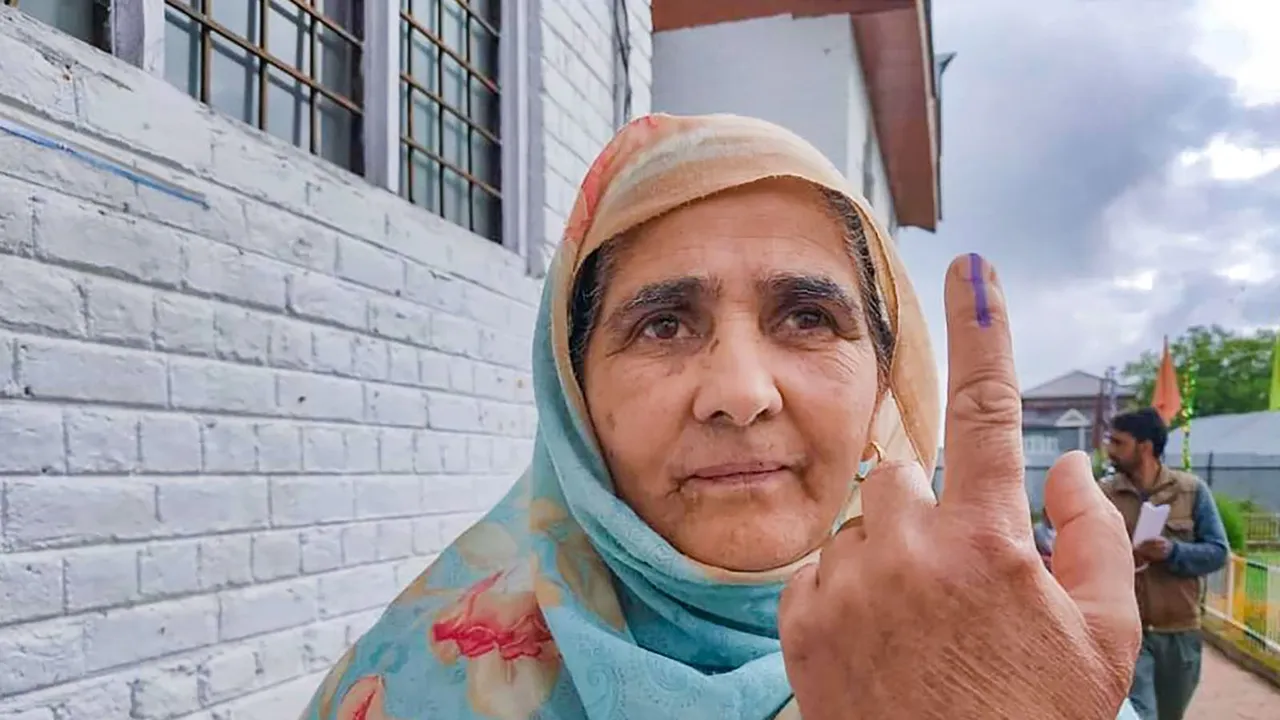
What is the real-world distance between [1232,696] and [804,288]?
7205mm

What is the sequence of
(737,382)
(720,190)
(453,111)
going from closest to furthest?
(737,382)
(720,190)
(453,111)

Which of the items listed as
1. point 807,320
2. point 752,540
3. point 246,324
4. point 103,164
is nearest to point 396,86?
point 246,324

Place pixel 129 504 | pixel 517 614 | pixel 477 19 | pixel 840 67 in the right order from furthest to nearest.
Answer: pixel 840 67 < pixel 477 19 < pixel 129 504 < pixel 517 614

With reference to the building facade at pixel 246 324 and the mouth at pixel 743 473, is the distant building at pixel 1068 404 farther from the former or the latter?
the mouth at pixel 743 473

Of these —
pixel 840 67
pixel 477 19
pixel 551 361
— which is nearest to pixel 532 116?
pixel 477 19

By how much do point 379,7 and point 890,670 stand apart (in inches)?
84.4

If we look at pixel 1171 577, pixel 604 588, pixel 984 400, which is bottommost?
pixel 1171 577

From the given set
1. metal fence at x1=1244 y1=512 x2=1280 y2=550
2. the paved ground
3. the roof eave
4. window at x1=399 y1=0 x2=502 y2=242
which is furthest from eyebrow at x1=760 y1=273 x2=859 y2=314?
metal fence at x1=1244 y1=512 x2=1280 y2=550

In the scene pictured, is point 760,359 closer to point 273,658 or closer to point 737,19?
point 273,658

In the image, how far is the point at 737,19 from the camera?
6.39 meters

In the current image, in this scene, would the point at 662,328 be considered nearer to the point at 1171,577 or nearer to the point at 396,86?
the point at 396,86

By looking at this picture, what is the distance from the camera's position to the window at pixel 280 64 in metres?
1.78

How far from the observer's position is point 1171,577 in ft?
12.2

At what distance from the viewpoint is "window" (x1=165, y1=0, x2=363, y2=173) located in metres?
1.78
